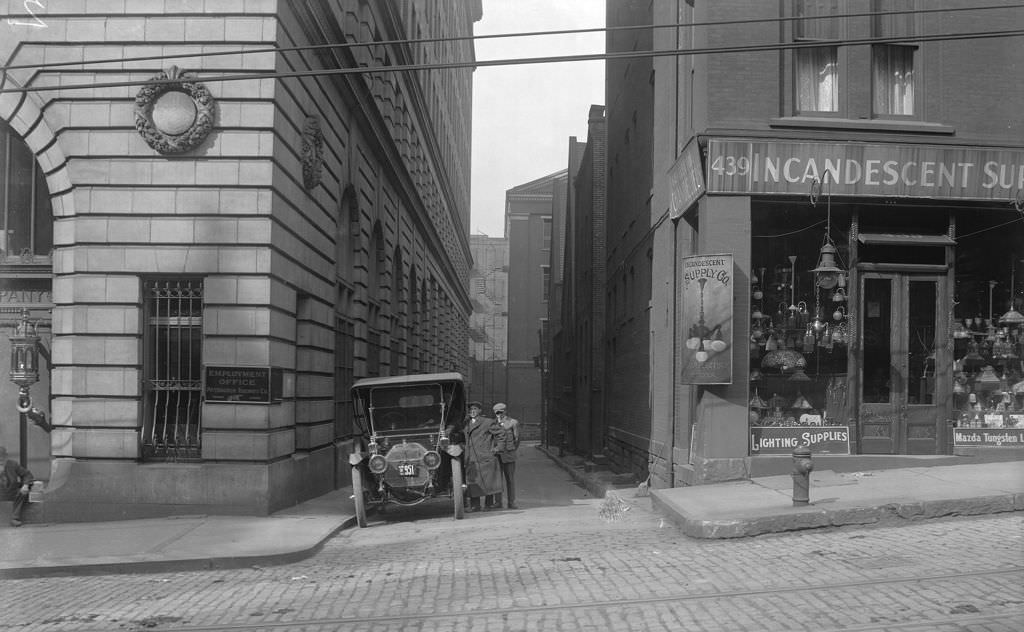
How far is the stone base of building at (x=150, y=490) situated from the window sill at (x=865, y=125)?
31.4ft

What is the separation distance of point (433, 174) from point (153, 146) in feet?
93.4

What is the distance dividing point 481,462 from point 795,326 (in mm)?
5577

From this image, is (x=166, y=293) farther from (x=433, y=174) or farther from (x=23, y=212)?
(x=433, y=174)

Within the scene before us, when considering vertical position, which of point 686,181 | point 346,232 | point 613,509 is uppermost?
point 686,181

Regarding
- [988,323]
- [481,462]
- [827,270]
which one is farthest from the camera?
[481,462]

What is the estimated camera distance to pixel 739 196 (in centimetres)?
1419

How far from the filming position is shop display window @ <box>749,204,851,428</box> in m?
14.6

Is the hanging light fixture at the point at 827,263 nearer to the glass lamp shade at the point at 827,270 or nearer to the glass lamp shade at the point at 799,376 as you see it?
the glass lamp shade at the point at 827,270

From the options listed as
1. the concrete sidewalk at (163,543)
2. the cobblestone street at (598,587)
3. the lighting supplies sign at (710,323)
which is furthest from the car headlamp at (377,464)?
the lighting supplies sign at (710,323)

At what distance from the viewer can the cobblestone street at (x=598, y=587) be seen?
736 cm

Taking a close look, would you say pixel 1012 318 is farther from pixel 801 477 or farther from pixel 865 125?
pixel 801 477

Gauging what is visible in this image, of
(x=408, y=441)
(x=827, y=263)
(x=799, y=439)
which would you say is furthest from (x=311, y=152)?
(x=799, y=439)

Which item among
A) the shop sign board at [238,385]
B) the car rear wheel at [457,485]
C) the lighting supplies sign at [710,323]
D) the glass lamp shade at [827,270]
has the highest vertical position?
the glass lamp shade at [827,270]

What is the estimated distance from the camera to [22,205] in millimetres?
15008
